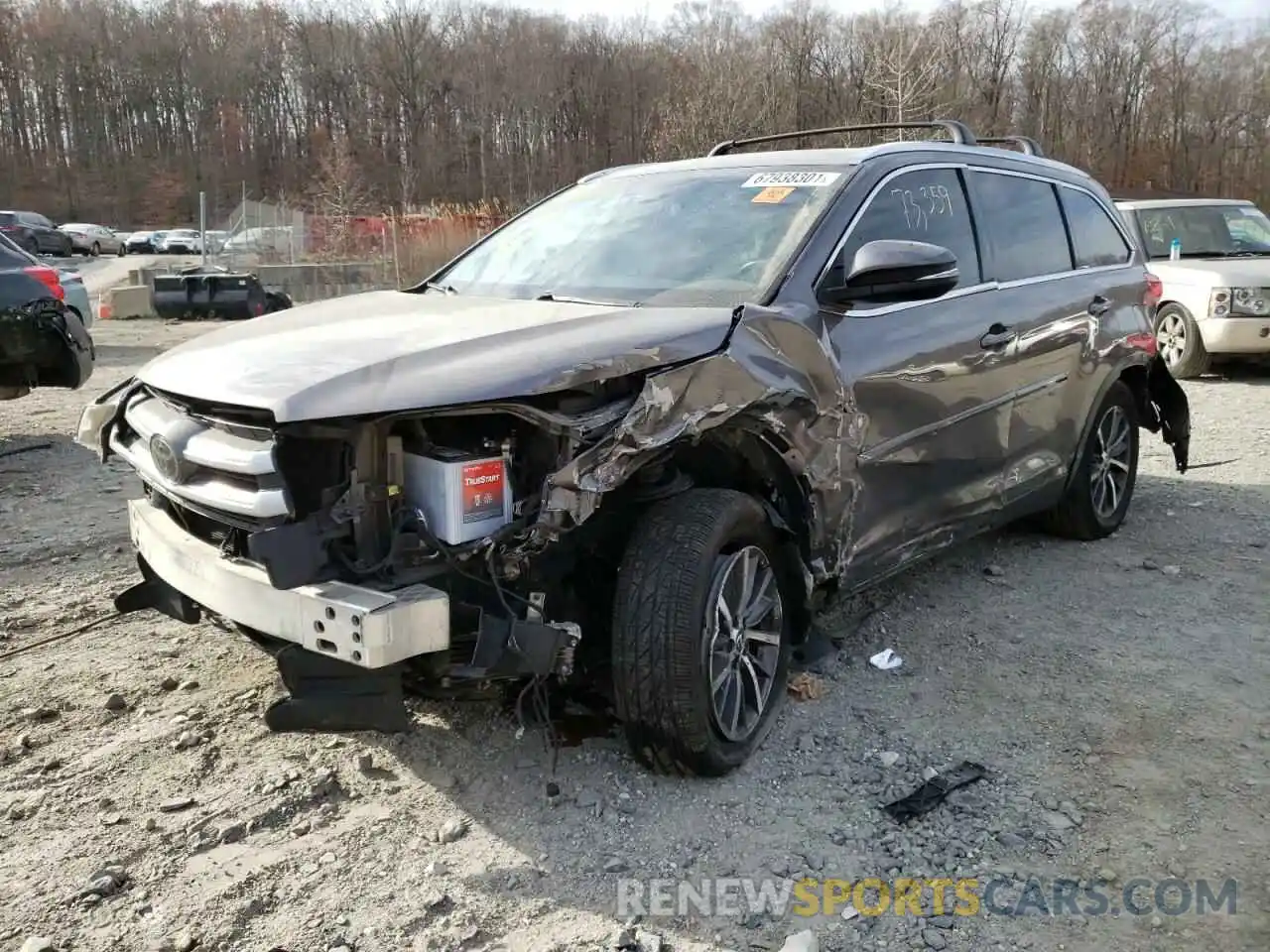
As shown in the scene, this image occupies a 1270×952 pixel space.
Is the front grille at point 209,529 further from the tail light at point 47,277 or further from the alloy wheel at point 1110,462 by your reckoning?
the tail light at point 47,277

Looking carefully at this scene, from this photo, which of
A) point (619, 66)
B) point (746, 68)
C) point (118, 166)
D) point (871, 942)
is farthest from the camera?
point (118, 166)

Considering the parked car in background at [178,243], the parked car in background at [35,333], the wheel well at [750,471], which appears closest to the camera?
the wheel well at [750,471]

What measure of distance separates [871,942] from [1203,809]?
4.03 feet

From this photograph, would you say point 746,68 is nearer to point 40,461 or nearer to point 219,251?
point 219,251

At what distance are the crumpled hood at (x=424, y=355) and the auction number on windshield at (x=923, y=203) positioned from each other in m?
1.18

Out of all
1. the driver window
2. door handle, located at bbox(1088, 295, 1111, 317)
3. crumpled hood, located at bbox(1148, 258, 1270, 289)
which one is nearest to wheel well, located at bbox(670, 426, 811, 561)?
the driver window

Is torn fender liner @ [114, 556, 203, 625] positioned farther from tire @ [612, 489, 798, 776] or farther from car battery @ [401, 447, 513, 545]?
tire @ [612, 489, 798, 776]

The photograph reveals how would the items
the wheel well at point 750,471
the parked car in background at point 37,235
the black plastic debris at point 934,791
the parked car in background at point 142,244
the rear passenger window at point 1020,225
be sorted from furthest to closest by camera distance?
the parked car in background at point 142,244 < the parked car in background at point 37,235 < the rear passenger window at point 1020,225 < the wheel well at point 750,471 < the black plastic debris at point 934,791

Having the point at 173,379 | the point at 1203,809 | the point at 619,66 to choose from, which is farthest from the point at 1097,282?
the point at 619,66

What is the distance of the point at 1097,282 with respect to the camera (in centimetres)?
516

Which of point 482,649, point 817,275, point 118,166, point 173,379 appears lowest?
point 482,649

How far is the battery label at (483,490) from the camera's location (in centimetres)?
264

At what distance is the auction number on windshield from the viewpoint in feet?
13.0

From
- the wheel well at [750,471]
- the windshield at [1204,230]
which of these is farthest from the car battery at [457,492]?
the windshield at [1204,230]
